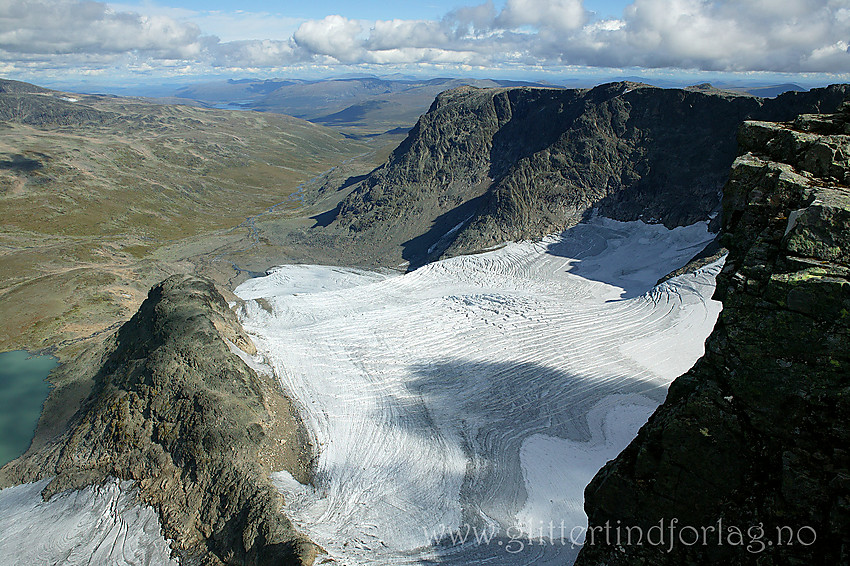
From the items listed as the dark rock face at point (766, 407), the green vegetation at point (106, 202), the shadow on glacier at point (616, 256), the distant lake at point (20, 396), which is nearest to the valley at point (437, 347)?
the dark rock face at point (766, 407)

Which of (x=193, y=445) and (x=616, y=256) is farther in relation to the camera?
(x=616, y=256)

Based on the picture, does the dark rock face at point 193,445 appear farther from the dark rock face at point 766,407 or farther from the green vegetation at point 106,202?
the green vegetation at point 106,202

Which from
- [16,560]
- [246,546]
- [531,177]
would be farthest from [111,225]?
[246,546]

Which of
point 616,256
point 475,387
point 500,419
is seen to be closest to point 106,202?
point 616,256

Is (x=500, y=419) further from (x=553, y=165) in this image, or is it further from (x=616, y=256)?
(x=553, y=165)

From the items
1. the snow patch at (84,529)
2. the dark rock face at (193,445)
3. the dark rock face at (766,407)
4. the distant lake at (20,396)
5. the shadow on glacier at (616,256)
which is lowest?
the distant lake at (20,396)

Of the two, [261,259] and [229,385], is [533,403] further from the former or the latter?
[261,259]
